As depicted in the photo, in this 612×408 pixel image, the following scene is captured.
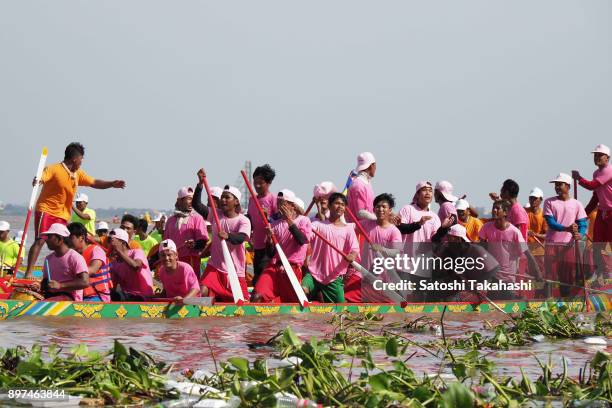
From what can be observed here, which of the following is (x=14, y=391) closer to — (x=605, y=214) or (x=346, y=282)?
(x=346, y=282)

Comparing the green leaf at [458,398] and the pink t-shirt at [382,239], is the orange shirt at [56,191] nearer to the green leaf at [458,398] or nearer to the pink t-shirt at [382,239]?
the pink t-shirt at [382,239]

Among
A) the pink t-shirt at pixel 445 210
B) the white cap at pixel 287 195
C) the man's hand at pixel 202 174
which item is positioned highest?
the man's hand at pixel 202 174

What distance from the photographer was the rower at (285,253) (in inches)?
448

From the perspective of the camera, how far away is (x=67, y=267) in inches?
399

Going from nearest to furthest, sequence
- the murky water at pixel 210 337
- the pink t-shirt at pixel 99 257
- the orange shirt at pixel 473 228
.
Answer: the murky water at pixel 210 337 < the pink t-shirt at pixel 99 257 < the orange shirt at pixel 473 228

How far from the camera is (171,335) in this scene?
31.4ft

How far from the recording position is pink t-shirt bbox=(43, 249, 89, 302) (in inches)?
396

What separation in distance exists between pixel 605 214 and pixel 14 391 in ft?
33.5

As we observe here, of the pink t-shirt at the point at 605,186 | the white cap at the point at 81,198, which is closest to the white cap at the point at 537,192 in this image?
the pink t-shirt at the point at 605,186

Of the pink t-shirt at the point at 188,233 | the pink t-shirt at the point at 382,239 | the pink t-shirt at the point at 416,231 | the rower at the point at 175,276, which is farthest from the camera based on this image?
the pink t-shirt at the point at 188,233

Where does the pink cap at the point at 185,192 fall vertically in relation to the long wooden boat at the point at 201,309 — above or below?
above

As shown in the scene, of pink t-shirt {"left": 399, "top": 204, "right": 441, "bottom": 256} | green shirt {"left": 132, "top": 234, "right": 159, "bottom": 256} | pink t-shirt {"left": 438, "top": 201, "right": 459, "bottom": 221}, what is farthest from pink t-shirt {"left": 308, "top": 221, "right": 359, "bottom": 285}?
green shirt {"left": 132, "top": 234, "right": 159, "bottom": 256}

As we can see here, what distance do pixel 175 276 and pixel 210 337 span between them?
61.4 inches

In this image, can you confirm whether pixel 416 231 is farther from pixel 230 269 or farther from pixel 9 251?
pixel 9 251
